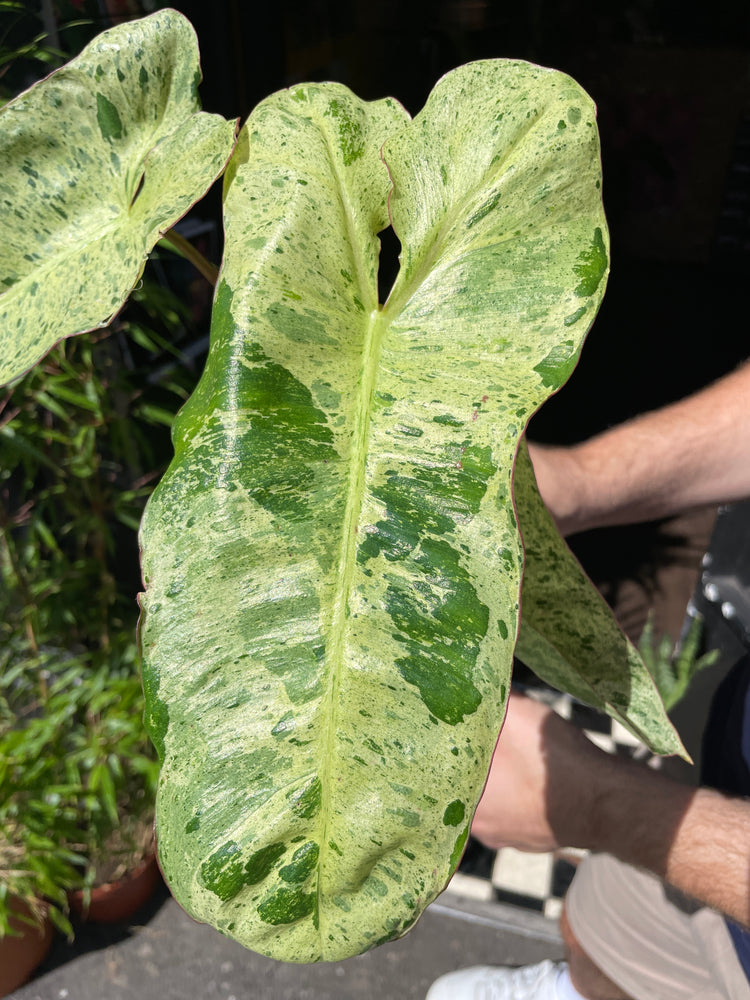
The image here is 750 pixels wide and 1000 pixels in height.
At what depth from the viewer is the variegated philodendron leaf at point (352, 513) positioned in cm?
39

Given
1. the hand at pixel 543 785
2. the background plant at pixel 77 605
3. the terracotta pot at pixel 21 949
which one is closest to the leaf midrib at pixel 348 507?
the hand at pixel 543 785

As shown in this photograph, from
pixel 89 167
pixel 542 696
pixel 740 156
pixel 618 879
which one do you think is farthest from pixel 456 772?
pixel 740 156

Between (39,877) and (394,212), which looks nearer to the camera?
(394,212)

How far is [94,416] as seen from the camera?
56.8 inches

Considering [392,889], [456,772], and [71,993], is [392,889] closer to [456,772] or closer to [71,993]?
[456,772]

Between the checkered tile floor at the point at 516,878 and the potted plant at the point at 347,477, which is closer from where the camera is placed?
the potted plant at the point at 347,477

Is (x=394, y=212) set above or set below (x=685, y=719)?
above

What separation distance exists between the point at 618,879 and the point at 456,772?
3.56ft

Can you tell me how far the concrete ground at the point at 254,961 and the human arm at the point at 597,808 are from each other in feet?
3.30

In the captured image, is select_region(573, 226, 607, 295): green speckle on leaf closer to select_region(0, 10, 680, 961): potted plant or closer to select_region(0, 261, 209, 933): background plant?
select_region(0, 10, 680, 961): potted plant

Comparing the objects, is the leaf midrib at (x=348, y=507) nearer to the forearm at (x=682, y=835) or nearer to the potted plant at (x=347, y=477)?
the potted plant at (x=347, y=477)

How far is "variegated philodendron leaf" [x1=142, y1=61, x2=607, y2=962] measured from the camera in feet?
1.27

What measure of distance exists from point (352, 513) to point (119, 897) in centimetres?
159

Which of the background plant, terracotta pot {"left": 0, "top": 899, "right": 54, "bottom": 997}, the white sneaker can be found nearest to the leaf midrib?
the background plant
